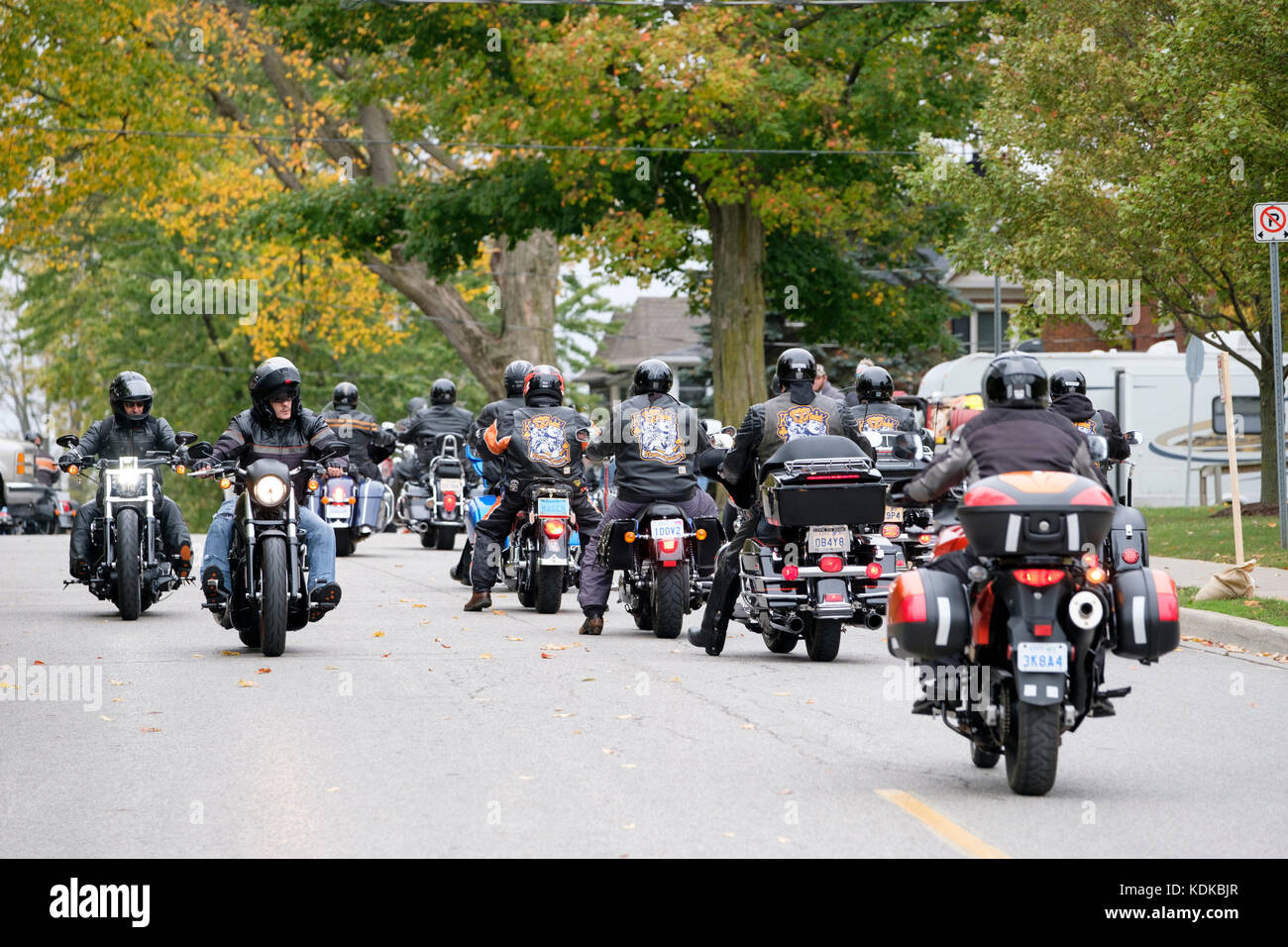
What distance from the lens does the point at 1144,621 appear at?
24.4 feet

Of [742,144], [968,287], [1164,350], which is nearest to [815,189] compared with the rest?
[742,144]

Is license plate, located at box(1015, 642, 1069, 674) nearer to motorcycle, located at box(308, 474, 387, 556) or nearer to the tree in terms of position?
the tree

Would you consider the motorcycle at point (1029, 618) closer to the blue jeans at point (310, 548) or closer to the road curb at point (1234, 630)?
the blue jeans at point (310, 548)

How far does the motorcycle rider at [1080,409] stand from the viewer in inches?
521

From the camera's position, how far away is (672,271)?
35844 millimetres

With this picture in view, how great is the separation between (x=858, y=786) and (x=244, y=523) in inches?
216

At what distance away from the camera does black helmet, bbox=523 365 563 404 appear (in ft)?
49.9

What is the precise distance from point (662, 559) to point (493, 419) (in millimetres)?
3408

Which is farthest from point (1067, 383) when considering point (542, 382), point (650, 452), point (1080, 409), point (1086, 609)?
point (1086, 609)

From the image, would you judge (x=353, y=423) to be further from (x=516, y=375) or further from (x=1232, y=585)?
(x=1232, y=585)

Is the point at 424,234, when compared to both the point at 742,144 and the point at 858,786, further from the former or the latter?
the point at 858,786
